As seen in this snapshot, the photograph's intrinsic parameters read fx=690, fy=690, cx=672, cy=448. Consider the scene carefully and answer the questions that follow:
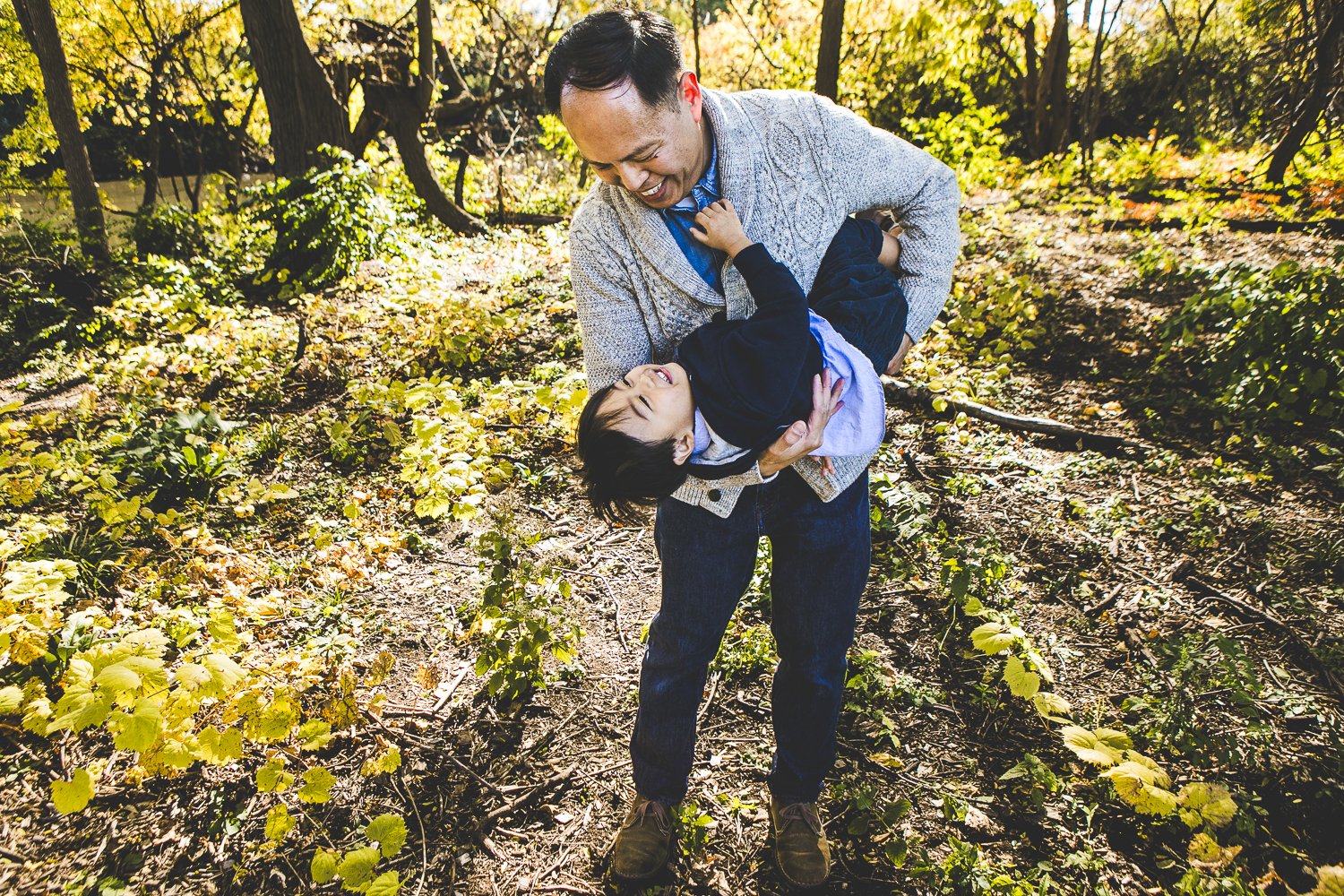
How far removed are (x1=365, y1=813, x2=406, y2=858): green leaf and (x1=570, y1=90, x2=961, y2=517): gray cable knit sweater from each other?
4.01ft

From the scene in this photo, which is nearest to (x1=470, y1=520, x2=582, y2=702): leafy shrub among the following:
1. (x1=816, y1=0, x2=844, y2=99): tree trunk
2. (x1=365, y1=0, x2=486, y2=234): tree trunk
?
(x1=816, y1=0, x2=844, y2=99): tree trunk

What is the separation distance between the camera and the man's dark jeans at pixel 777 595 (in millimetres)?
1596

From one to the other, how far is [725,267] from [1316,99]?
26.2ft

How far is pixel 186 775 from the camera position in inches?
91.5

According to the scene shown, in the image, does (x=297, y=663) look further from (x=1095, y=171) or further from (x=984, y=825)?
(x=1095, y=171)

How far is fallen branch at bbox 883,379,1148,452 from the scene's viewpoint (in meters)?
3.74

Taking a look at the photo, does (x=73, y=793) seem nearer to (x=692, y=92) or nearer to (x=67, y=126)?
(x=692, y=92)

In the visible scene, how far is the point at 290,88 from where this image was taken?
7.07 m

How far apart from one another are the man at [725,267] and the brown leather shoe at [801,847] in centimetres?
34

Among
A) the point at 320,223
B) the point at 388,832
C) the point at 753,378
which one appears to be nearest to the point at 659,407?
the point at 753,378

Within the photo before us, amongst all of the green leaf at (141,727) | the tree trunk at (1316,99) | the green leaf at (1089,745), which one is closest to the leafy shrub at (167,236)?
the green leaf at (141,727)

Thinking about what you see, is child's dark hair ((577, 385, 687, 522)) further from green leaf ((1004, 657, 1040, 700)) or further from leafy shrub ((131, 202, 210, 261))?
leafy shrub ((131, 202, 210, 261))

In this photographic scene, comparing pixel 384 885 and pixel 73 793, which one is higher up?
pixel 73 793

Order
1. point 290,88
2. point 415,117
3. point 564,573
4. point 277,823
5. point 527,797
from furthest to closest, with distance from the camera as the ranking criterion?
point 415,117 → point 290,88 → point 564,573 → point 527,797 → point 277,823
